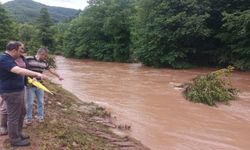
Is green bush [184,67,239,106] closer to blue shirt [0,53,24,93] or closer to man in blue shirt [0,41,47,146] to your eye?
man in blue shirt [0,41,47,146]

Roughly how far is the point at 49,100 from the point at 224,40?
21565 mm

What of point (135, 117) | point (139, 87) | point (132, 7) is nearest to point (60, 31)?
point (132, 7)

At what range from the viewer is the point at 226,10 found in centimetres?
2870

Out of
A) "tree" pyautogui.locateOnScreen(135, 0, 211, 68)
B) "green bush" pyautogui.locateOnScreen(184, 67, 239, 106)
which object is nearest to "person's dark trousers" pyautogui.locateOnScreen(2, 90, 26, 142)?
"green bush" pyautogui.locateOnScreen(184, 67, 239, 106)

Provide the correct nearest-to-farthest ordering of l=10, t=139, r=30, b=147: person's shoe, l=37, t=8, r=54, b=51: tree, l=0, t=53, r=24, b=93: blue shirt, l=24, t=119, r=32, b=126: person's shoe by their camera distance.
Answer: l=0, t=53, r=24, b=93: blue shirt, l=10, t=139, r=30, b=147: person's shoe, l=24, t=119, r=32, b=126: person's shoe, l=37, t=8, r=54, b=51: tree

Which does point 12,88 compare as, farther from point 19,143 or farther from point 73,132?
point 73,132

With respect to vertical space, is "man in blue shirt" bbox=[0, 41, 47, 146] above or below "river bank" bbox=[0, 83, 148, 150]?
above

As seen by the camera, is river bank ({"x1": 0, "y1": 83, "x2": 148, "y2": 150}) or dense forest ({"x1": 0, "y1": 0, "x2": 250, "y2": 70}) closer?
river bank ({"x1": 0, "y1": 83, "x2": 148, "y2": 150})

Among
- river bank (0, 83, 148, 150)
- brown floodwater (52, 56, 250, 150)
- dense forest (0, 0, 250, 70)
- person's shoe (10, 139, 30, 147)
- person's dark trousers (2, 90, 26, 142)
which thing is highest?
dense forest (0, 0, 250, 70)

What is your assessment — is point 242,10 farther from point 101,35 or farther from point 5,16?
point 5,16

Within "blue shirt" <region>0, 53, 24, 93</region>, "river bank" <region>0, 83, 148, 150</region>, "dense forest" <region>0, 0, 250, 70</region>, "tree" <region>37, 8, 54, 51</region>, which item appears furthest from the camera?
"tree" <region>37, 8, 54, 51</region>

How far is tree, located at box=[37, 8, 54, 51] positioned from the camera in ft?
199

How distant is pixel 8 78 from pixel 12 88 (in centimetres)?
17

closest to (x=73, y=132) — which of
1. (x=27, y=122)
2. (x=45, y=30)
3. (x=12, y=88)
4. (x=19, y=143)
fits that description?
(x=27, y=122)
